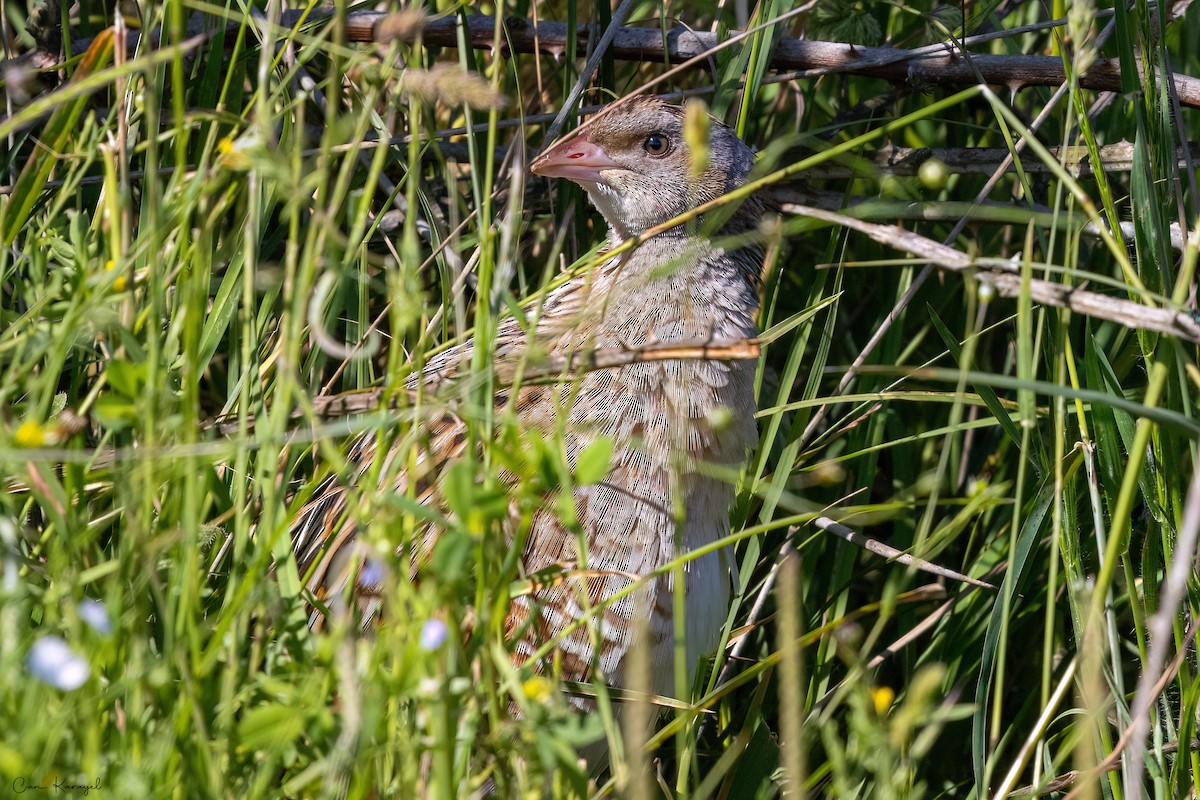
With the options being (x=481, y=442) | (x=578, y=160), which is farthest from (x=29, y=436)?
(x=578, y=160)

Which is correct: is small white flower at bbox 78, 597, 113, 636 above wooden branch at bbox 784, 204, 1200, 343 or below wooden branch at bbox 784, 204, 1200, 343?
below

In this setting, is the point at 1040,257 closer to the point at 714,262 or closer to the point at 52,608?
the point at 714,262

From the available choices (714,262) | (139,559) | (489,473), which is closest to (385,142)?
(489,473)

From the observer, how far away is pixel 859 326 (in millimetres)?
2875

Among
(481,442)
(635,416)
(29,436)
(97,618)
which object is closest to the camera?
(97,618)

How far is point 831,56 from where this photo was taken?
95.8 inches

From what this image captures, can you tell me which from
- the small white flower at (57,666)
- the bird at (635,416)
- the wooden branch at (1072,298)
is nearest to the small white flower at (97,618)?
the small white flower at (57,666)

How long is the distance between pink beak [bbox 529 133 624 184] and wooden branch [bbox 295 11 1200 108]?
9.4 inches

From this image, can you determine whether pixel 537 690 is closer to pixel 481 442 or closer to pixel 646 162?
pixel 481 442

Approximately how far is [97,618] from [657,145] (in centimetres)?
158

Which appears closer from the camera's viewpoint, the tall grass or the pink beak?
the tall grass

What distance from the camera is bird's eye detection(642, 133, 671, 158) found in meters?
2.31

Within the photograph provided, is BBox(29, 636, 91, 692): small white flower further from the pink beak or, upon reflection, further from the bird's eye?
the bird's eye

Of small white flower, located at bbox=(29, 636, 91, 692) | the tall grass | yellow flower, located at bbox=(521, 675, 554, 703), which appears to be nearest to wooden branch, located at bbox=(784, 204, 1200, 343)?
the tall grass
